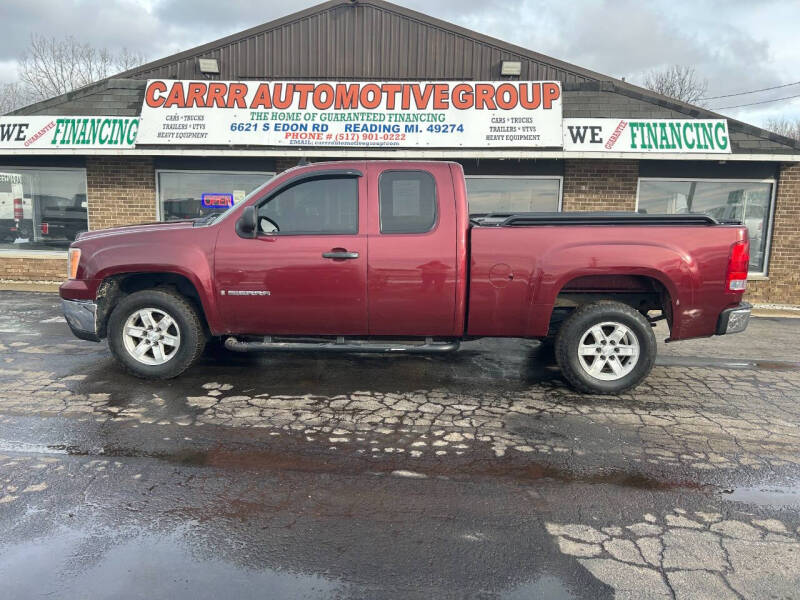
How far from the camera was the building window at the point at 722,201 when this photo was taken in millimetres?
11055

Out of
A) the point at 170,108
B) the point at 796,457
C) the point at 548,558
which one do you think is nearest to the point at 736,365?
the point at 796,457

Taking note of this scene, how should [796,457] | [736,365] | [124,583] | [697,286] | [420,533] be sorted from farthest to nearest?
[736,365], [697,286], [796,457], [420,533], [124,583]

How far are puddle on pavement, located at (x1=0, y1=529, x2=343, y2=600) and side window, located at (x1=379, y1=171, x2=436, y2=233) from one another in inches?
121

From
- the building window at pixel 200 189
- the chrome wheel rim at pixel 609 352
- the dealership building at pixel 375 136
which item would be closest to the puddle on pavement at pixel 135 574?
the chrome wheel rim at pixel 609 352

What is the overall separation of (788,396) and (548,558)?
3833 millimetres

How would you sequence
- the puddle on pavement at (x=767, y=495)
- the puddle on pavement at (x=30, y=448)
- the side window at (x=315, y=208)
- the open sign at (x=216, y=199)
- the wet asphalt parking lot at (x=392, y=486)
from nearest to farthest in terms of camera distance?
the wet asphalt parking lot at (x=392, y=486) < the puddle on pavement at (x=767, y=495) < the puddle on pavement at (x=30, y=448) < the side window at (x=315, y=208) < the open sign at (x=216, y=199)

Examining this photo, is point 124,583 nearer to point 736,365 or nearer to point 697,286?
point 697,286

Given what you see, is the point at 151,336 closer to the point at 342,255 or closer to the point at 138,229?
the point at 138,229

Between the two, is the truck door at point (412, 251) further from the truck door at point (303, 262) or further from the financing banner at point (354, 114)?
the financing banner at point (354, 114)

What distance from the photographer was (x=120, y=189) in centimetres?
1166

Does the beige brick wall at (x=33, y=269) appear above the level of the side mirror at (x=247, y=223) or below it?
below

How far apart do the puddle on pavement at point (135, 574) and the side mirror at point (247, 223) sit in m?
2.80

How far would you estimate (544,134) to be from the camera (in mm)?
10344

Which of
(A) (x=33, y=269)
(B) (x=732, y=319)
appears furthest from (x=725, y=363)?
(A) (x=33, y=269)
